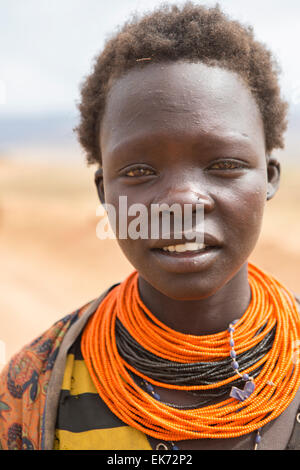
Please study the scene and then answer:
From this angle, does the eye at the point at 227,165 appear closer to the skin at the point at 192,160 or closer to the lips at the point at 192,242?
the skin at the point at 192,160

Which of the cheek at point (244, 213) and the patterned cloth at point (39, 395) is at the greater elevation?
the cheek at point (244, 213)

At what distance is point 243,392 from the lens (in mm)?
1572

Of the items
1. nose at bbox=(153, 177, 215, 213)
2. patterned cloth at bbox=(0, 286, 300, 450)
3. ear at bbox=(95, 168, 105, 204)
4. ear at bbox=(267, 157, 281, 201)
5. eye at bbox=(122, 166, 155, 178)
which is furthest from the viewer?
ear at bbox=(95, 168, 105, 204)

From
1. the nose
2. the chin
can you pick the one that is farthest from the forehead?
the chin

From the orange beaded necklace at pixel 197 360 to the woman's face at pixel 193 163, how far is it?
30 centimetres

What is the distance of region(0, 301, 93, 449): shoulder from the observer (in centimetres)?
169

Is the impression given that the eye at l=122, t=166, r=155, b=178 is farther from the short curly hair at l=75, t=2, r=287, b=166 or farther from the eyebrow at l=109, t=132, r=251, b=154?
the short curly hair at l=75, t=2, r=287, b=166

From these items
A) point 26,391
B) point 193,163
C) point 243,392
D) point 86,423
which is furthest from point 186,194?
point 26,391

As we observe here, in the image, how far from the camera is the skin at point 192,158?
1.41m

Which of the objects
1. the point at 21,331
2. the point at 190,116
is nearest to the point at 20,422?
the point at 190,116

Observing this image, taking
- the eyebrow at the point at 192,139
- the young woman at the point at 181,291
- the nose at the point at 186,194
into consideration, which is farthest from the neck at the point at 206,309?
the eyebrow at the point at 192,139
